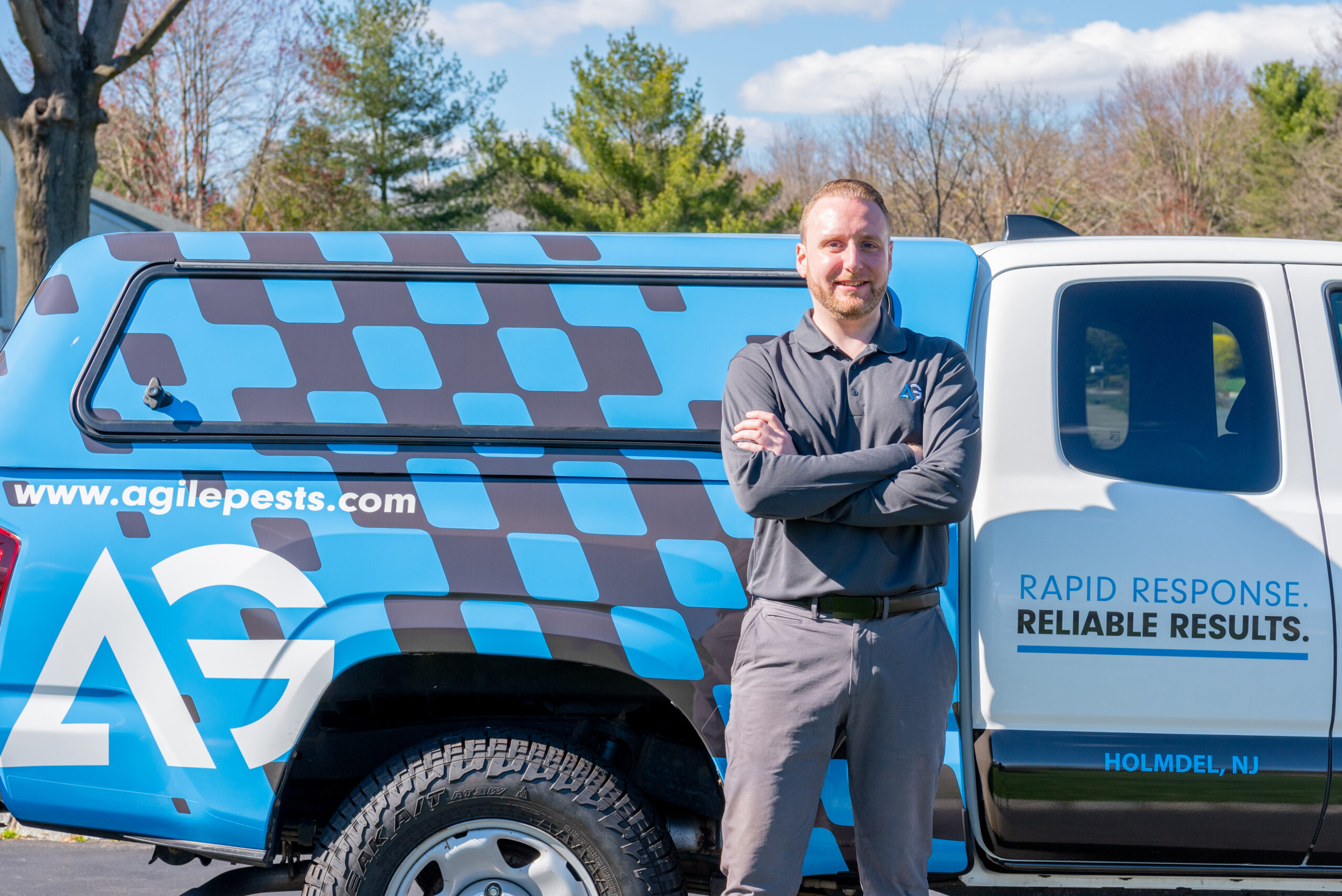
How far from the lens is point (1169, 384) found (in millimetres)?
2682

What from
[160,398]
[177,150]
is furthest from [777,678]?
[177,150]

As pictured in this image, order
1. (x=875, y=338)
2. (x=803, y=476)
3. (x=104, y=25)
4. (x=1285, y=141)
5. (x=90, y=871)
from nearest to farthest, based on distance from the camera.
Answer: (x=803, y=476), (x=875, y=338), (x=90, y=871), (x=104, y=25), (x=1285, y=141)

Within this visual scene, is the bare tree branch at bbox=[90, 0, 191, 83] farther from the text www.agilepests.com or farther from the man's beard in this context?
the man's beard

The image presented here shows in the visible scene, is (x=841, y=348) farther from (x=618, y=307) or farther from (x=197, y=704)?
(x=197, y=704)

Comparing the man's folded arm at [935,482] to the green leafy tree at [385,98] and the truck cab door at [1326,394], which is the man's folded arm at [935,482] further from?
the green leafy tree at [385,98]

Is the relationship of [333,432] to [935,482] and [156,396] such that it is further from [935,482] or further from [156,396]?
[935,482]

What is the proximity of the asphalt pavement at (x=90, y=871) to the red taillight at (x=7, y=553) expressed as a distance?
1.53m

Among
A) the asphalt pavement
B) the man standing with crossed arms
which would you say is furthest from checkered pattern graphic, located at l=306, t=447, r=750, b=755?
the asphalt pavement

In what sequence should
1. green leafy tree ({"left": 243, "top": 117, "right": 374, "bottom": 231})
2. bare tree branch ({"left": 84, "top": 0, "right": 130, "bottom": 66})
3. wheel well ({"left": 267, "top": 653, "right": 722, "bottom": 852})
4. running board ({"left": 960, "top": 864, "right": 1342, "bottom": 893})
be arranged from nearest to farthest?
running board ({"left": 960, "top": 864, "right": 1342, "bottom": 893}) < wheel well ({"left": 267, "top": 653, "right": 722, "bottom": 852}) < bare tree branch ({"left": 84, "top": 0, "right": 130, "bottom": 66}) < green leafy tree ({"left": 243, "top": 117, "right": 374, "bottom": 231})

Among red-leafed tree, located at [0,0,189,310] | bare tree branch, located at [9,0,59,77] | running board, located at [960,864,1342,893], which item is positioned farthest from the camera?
red-leafed tree, located at [0,0,189,310]

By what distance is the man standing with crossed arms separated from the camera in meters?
2.11

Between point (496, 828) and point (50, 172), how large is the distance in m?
7.26

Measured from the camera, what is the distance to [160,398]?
245 centimetres

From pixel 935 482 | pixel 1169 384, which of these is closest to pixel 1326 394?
pixel 1169 384
